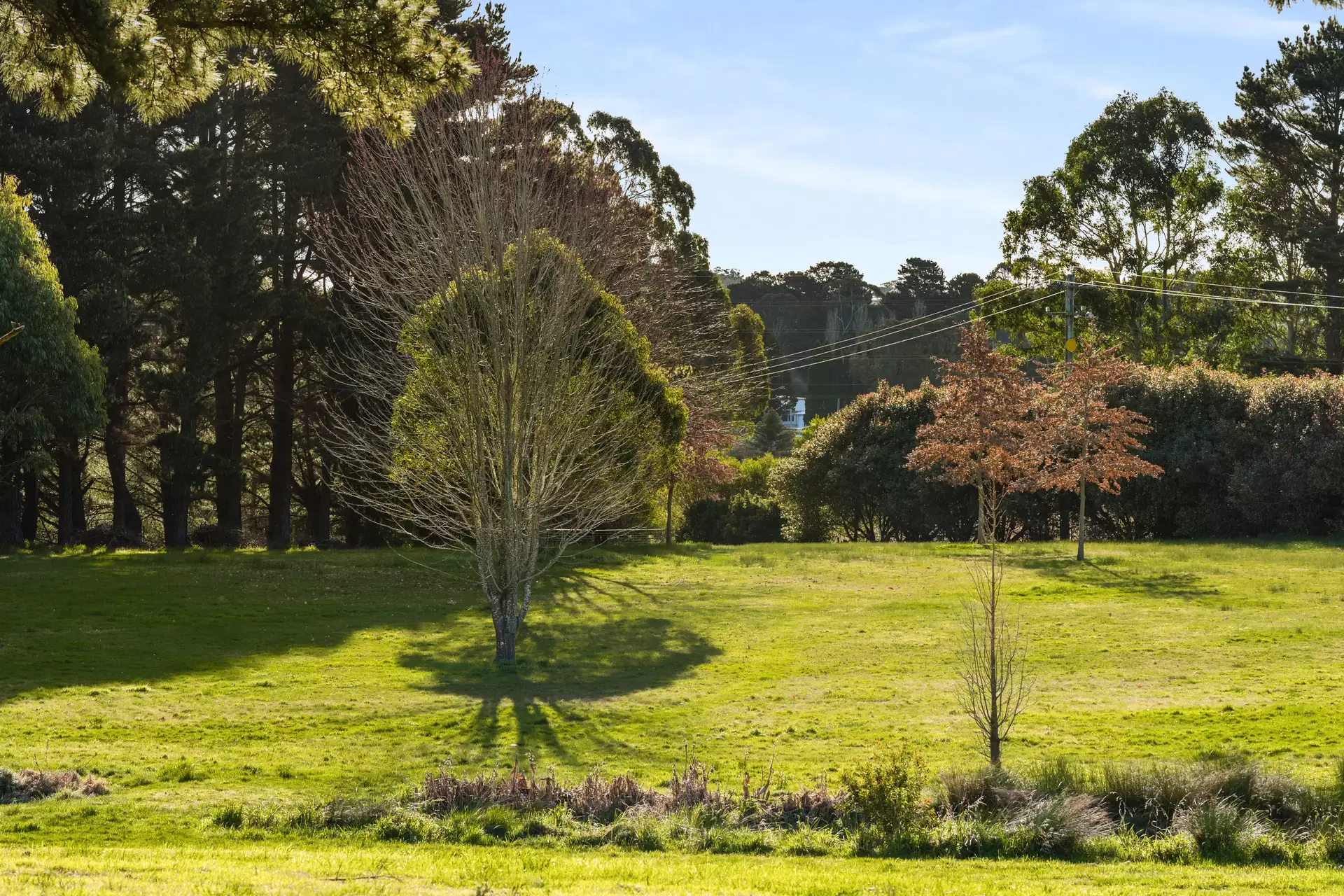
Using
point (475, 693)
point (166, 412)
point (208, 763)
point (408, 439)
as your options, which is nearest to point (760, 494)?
point (166, 412)

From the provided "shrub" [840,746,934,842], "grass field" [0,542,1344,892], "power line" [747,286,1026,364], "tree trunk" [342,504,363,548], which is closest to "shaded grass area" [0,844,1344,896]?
"grass field" [0,542,1344,892]

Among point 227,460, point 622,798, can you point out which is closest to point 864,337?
point 227,460

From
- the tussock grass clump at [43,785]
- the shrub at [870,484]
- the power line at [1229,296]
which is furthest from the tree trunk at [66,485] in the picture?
the power line at [1229,296]

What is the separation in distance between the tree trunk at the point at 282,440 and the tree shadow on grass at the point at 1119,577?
21231 millimetres

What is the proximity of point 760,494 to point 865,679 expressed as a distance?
33286mm

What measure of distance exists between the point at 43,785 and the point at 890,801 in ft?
24.1

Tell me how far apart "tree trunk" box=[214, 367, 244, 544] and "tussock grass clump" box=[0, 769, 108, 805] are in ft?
82.5

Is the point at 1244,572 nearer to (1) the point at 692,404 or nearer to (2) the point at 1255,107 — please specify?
(1) the point at 692,404

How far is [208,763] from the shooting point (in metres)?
12.2

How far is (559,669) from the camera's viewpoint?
1780 cm

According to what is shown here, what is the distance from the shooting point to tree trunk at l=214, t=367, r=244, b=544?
35906 mm

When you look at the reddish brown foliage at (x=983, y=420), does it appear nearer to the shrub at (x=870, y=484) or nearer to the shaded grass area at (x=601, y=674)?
the shaded grass area at (x=601, y=674)

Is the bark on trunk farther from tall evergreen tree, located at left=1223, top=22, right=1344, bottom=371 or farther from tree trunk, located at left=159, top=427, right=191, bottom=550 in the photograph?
tall evergreen tree, located at left=1223, top=22, right=1344, bottom=371

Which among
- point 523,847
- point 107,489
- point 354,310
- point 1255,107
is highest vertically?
point 1255,107
